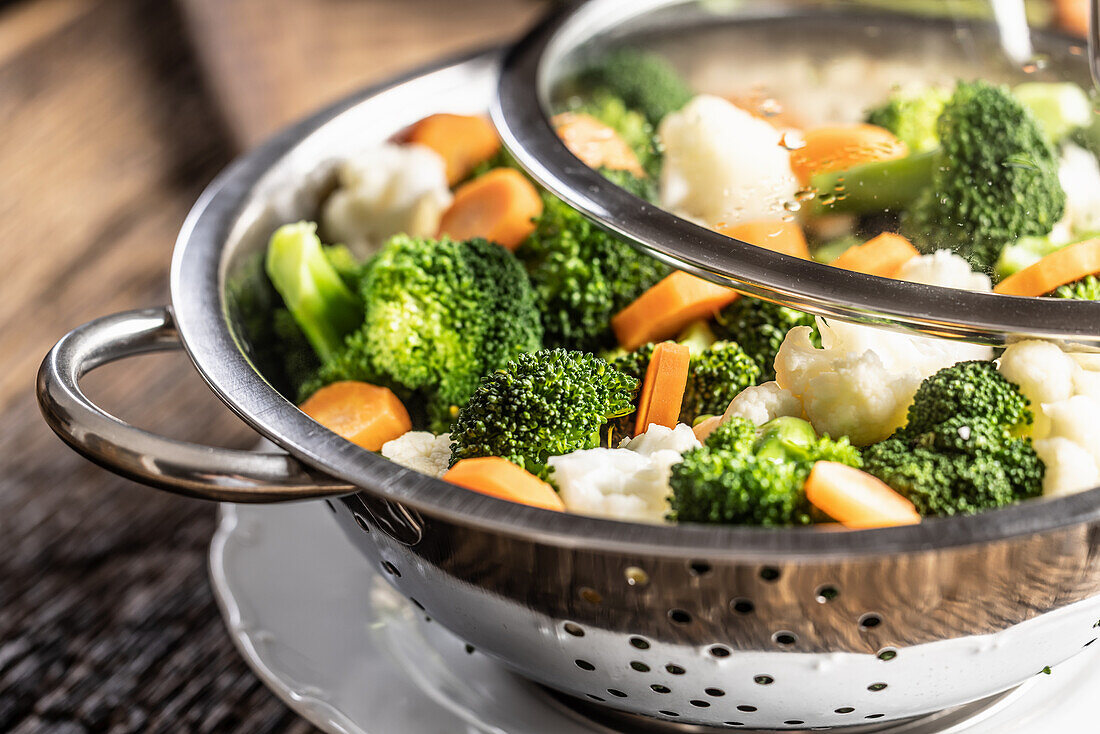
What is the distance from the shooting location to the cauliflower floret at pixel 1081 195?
134 cm

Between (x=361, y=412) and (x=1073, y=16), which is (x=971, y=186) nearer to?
(x=361, y=412)

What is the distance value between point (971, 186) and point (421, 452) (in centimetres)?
81

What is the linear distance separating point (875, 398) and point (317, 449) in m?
0.67

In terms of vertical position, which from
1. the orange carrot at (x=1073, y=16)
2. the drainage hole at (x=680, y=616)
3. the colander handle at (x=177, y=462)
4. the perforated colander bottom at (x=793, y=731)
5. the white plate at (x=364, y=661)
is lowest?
the perforated colander bottom at (x=793, y=731)

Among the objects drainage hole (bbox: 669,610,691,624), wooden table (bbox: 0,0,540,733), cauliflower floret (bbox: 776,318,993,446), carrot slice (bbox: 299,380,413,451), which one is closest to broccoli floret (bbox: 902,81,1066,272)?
cauliflower floret (bbox: 776,318,993,446)

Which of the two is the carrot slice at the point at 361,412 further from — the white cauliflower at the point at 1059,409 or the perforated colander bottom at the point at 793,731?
the white cauliflower at the point at 1059,409

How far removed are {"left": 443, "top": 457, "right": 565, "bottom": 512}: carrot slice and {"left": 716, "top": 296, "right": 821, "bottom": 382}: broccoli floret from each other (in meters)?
0.43

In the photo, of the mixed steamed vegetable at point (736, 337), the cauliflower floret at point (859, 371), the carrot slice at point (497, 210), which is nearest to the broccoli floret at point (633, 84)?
the mixed steamed vegetable at point (736, 337)

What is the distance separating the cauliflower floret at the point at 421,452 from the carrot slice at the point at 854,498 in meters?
0.47

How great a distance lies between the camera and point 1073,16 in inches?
78.7

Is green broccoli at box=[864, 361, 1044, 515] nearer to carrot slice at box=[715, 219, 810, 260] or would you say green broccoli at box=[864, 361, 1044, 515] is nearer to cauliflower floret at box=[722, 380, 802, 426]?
cauliflower floret at box=[722, 380, 802, 426]

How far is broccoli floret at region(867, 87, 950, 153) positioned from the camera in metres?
1.45

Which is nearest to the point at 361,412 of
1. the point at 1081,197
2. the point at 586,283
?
the point at 586,283

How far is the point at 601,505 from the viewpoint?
106 centimetres
